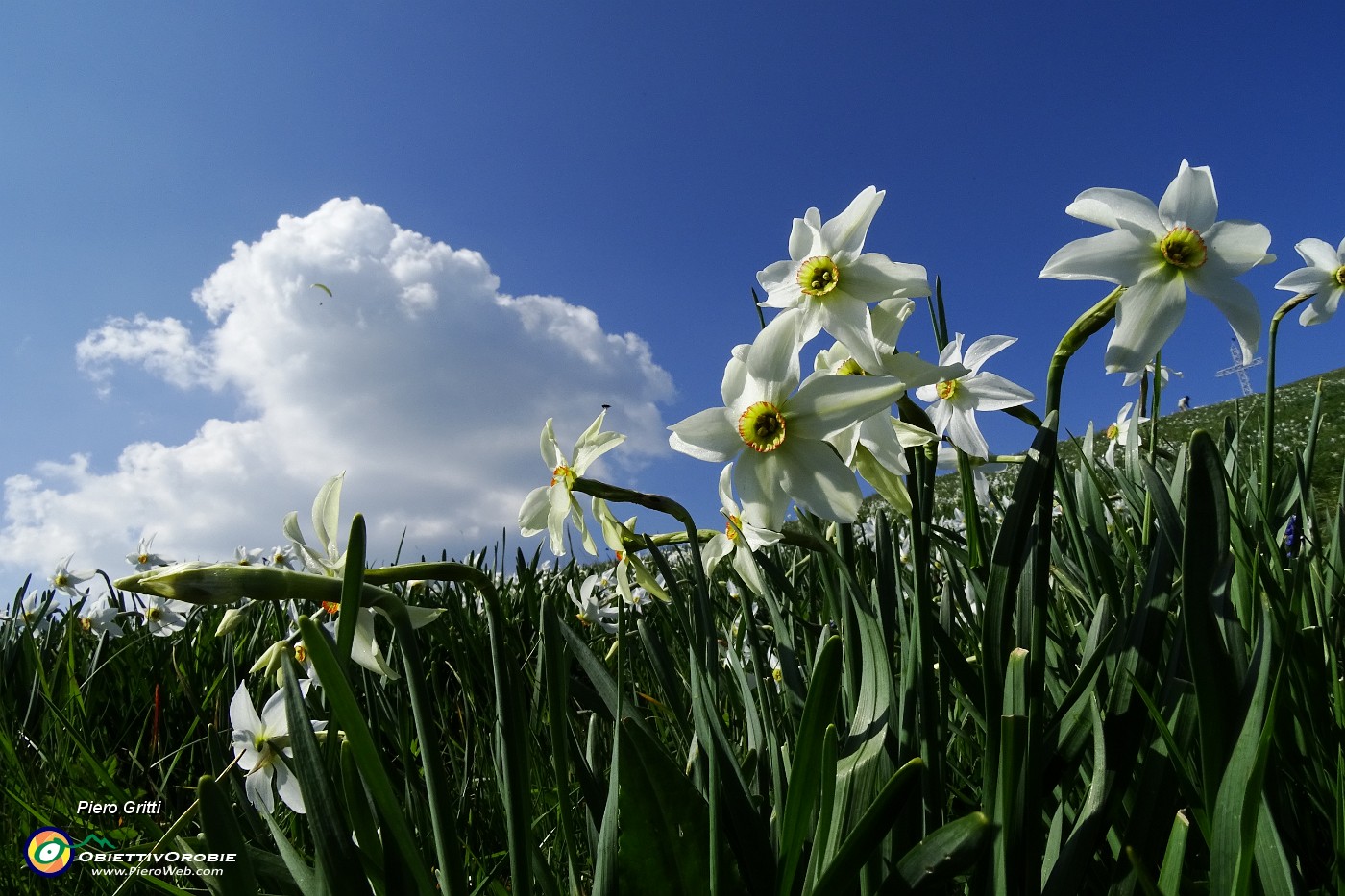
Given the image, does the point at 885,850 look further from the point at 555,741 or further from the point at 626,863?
the point at 555,741

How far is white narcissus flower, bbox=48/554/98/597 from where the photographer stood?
6.34m

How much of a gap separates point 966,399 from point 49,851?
226 cm

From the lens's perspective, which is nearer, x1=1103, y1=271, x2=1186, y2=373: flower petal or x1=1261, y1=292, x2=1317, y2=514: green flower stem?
x1=1103, y1=271, x2=1186, y2=373: flower petal

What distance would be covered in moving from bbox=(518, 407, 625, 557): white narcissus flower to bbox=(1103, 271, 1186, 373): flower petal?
858 mm

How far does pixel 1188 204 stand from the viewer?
1145mm

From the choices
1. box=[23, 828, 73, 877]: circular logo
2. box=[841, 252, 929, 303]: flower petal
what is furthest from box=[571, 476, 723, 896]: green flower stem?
box=[23, 828, 73, 877]: circular logo

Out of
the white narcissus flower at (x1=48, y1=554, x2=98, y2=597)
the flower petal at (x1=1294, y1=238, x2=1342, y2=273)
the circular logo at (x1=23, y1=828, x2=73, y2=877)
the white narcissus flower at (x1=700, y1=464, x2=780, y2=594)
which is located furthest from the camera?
the white narcissus flower at (x1=48, y1=554, x2=98, y2=597)

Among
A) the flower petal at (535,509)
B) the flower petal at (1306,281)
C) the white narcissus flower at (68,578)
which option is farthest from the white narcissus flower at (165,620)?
the flower petal at (1306,281)

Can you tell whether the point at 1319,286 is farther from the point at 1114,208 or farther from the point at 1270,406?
the point at 1114,208

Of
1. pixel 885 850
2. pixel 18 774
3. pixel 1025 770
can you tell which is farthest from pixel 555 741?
pixel 18 774

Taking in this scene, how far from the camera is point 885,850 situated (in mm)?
1147

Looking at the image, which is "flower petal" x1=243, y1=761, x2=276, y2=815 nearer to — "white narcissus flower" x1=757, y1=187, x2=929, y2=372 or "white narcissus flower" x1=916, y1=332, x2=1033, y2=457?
"white narcissus flower" x1=757, y1=187, x2=929, y2=372

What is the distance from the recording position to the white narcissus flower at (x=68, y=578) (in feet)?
20.8

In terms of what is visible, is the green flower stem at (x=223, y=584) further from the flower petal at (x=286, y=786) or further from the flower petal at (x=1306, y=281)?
the flower petal at (x=1306, y=281)
